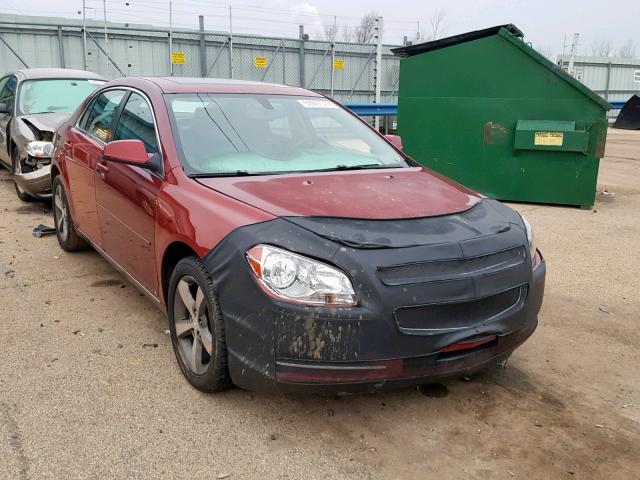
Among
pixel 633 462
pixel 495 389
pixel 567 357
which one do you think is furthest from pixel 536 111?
pixel 633 462

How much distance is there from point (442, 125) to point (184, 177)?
19.1 ft

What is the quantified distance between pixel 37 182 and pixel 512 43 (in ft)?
19.7

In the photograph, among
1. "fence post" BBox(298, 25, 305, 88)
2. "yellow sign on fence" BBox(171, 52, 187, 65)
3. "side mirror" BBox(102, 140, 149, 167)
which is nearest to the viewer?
"side mirror" BBox(102, 140, 149, 167)

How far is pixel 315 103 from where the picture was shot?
4.21 meters

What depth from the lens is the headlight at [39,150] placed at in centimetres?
669

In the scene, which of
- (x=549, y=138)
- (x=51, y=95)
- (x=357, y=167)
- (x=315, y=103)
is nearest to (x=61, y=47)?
(x=51, y=95)

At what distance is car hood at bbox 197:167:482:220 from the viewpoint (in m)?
2.77

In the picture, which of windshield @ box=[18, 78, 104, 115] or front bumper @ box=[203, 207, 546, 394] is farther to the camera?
windshield @ box=[18, 78, 104, 115]

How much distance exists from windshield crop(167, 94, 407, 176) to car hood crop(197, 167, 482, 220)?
0.18 m

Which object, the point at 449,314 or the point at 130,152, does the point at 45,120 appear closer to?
the point at 130,152

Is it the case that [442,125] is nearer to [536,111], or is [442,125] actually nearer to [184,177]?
[536,111]

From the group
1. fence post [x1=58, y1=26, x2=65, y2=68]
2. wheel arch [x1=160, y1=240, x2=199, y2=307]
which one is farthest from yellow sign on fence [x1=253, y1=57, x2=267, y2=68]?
wheel arch [x1=160, y1=240, x2=199, y2=307]

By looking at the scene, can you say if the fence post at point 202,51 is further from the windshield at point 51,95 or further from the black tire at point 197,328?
the black tire at point 197,328

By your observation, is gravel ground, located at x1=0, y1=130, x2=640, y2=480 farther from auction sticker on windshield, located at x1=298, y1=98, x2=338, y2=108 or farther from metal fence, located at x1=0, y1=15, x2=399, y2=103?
metal fence, located at x1=0, y1=15, x2=399, y2=103
